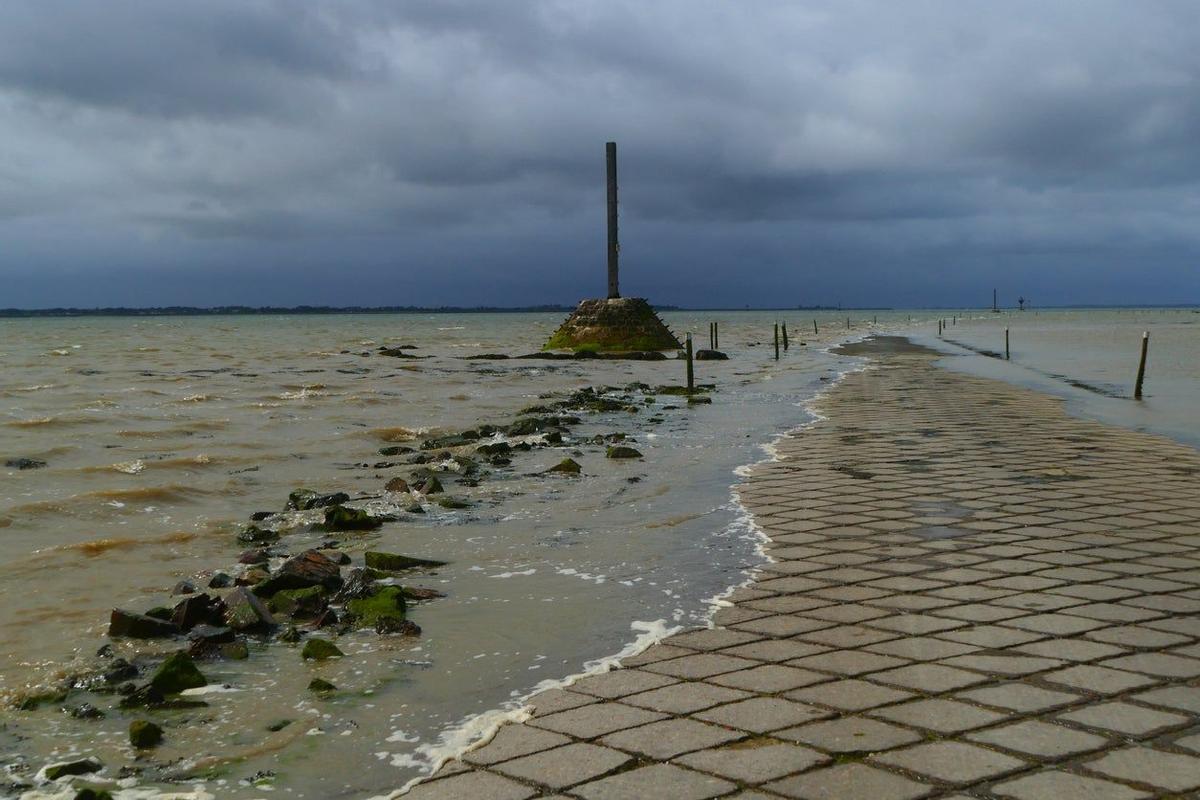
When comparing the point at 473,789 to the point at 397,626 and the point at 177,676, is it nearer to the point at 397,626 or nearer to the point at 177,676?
the point at 177,676

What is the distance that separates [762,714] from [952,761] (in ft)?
2.21

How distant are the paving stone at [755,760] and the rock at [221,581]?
3.69 m

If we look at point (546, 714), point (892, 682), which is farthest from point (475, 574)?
point (892, 682)

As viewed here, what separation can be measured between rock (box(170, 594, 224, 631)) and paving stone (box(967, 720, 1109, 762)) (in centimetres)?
361

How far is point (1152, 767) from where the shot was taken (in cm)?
284

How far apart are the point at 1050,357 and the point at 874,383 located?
16.0 m

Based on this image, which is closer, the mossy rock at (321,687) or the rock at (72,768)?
the rock at (72,768)

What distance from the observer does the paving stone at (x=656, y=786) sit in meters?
2.79

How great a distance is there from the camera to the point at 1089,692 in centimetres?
347

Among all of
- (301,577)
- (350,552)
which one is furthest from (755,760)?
(350,552)

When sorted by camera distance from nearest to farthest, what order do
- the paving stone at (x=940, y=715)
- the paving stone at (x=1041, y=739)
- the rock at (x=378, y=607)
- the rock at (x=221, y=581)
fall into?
the paving stone at (x=1041, y=739), the paving stone at (x=940, y=715), the rock at (x=378, y=607), the rock at (x=221, y=581)

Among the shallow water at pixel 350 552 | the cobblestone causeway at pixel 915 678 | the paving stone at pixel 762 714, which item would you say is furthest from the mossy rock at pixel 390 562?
the paving stone at pixel 762 714

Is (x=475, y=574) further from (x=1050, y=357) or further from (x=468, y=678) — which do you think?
(x=1050, y=357)

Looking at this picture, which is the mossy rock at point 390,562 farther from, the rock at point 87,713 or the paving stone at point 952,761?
the paving stone at point 952,761
